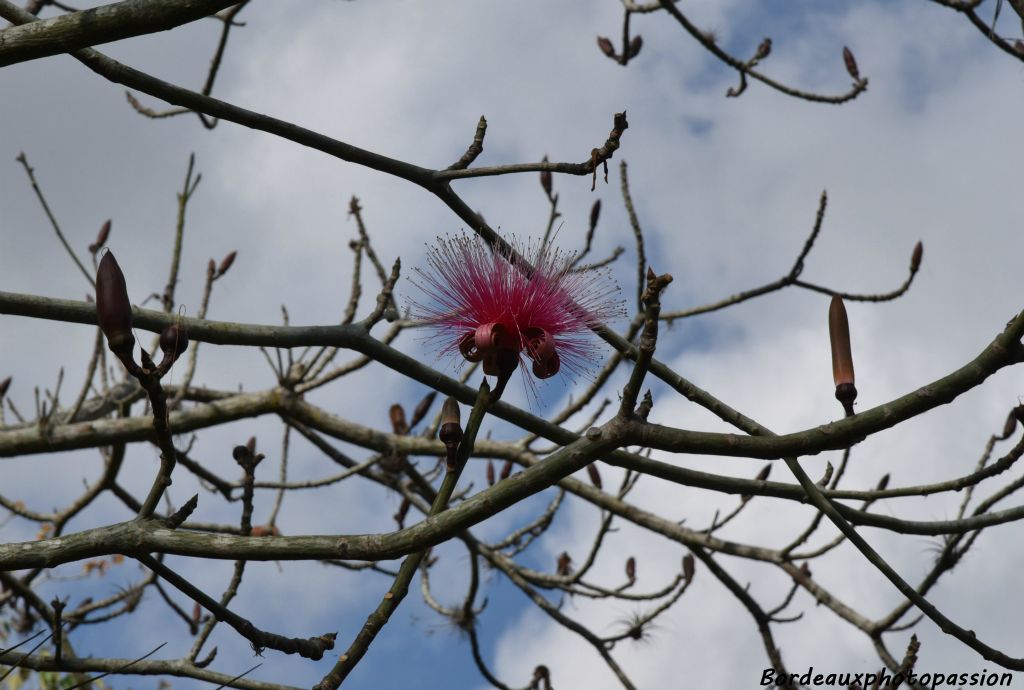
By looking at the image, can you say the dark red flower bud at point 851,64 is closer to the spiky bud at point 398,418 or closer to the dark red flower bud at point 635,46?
the dark red flower bud at point 635,46

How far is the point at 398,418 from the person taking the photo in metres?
4.34

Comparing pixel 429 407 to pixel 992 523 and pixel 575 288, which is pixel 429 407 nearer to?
pixel 575 288

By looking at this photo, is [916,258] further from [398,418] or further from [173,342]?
[173,342]

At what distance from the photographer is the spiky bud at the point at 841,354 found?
74.5 inches

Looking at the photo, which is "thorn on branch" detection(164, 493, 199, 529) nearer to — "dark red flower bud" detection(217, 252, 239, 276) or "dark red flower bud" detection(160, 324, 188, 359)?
"dark red flower bud" detection(160, 324, 188, 359)

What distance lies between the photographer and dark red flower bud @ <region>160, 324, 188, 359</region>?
176cm

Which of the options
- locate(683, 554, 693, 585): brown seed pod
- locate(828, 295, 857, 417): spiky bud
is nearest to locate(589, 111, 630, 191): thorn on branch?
locate(828, 295, 857, 417): spiky bud

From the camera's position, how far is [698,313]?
4.84 meters

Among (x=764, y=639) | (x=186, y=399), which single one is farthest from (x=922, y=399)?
(x=186, y=399)

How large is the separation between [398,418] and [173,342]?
8.53ft

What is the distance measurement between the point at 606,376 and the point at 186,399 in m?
2.52

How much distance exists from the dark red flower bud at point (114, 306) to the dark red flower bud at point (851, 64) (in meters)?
4.54

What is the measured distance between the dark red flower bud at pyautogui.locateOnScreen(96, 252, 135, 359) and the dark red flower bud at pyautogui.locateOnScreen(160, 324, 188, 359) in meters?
0.13

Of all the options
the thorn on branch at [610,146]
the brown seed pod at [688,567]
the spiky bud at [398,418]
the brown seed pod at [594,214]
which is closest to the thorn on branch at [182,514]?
the thorn on branch at [610,146]
